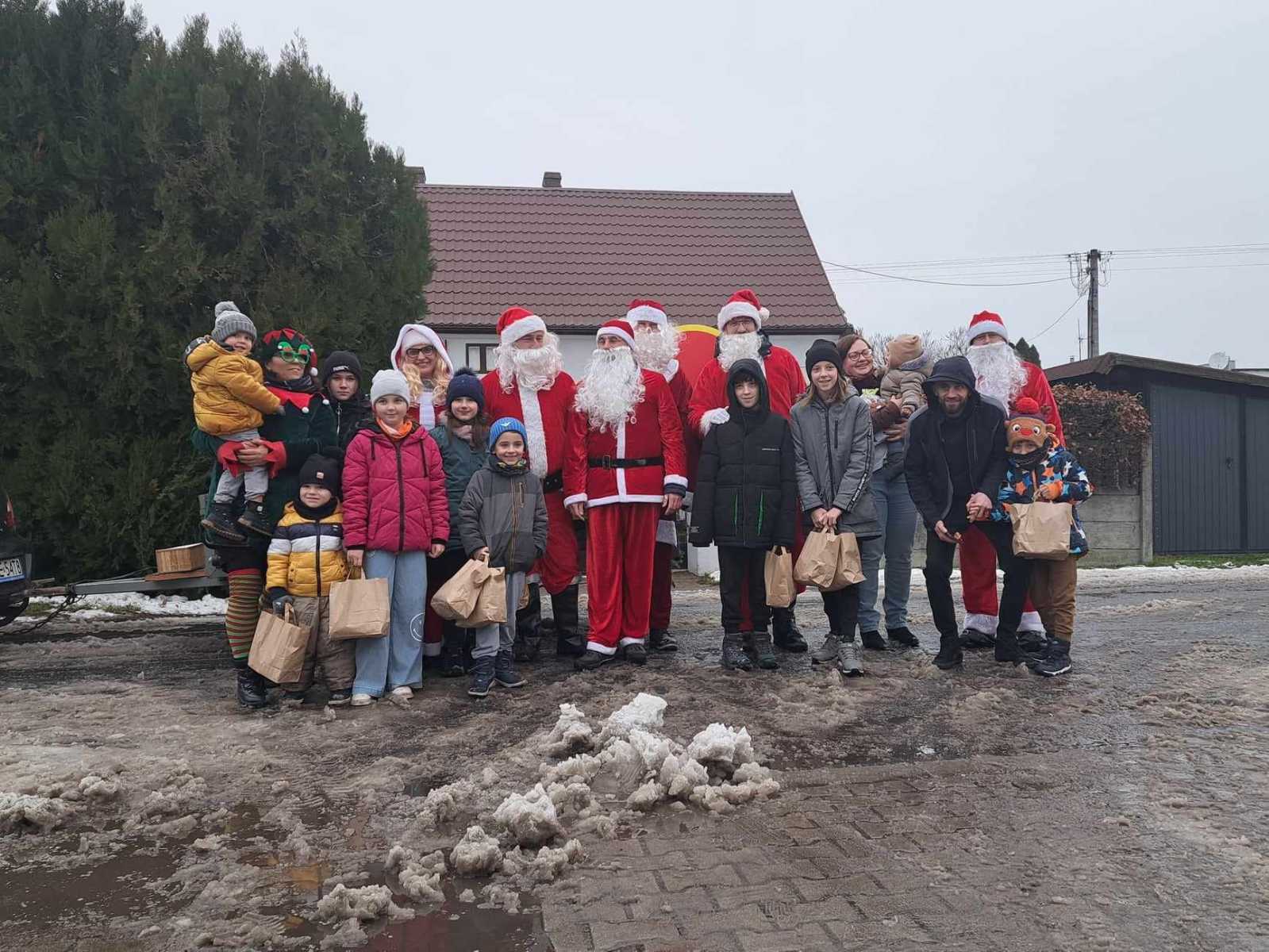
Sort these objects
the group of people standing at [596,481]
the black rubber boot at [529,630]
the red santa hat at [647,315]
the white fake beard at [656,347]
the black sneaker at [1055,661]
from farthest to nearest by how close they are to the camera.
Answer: the red santa hat at [647,315], the white fake beard at [656,347], the black rubber boot at [529,630], the black sneaker at [1055,661], the group of people standing at [596,481]

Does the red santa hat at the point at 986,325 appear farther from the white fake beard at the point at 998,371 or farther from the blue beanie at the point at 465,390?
the blue beanie at the point at 465,390

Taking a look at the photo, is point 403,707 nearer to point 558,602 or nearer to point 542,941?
point 558,602

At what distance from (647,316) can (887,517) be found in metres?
2.30

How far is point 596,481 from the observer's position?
6168 millimetres

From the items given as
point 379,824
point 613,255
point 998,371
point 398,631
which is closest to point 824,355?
point 998,371

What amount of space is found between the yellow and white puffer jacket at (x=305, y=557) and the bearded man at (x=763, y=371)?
247cm

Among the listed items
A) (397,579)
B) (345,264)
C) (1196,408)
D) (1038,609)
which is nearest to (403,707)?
(397,579)

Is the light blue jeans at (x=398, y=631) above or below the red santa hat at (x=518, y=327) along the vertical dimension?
below

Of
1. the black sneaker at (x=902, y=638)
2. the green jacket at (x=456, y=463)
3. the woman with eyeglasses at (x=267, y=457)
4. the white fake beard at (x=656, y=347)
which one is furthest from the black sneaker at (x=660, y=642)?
the woman with eyeglasses at (x=267, y=457)

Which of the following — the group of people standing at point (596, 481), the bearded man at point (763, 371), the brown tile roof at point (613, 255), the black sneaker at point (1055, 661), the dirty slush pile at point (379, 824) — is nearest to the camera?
the dirty slush pile at point (379, 824)

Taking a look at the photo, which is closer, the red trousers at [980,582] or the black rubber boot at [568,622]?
the red trousers at [980,582]

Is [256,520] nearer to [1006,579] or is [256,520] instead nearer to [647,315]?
[647,315]

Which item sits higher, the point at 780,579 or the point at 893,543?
the point at 893,543

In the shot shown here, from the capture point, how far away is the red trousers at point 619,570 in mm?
6074
